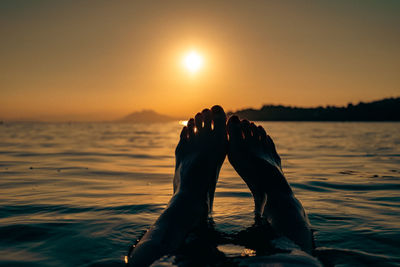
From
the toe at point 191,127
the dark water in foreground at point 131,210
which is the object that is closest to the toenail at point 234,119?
the toe at point 191,127

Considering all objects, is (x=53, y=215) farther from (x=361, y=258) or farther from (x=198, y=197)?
(x=361, y=258)

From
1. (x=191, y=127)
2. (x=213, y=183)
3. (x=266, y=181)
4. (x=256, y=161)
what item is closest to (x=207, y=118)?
(x=191, y=127)

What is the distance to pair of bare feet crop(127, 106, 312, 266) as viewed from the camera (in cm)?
150

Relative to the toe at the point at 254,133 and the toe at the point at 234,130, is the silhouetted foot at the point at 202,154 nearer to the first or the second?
the toe at the point at 234,130

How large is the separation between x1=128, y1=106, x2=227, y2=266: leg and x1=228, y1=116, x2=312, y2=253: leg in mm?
147

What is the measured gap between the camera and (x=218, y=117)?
285 cm

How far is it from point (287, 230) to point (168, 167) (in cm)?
354

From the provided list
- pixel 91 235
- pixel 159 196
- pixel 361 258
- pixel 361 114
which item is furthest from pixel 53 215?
pixel 361 114

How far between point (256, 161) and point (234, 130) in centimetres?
38

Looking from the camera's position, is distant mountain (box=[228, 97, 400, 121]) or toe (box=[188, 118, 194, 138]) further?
distant mountain (box=[228, 97, 400, 121])

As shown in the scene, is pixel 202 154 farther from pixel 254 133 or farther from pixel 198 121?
pixel 254 133

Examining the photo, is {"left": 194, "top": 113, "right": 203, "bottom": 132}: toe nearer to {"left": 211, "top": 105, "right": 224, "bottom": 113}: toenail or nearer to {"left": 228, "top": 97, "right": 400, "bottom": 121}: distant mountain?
{"left": 211, "top": 105, "right": 224, "bottom": 113}: toenail

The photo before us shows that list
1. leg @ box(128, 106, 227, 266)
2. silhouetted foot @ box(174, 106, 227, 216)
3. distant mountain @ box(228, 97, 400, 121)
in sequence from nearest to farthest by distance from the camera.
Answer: leg @ box(128, 106, 227, 266) → silhouetted foot @ box(174, 106, 227, 216) → distant mountain @ box(228, 97, 400, 121)

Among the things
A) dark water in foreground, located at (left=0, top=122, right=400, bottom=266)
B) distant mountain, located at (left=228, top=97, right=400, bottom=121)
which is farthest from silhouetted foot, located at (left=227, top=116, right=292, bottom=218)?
distant mountain, located at (left=228, top=97, right=400, bottom=121)
